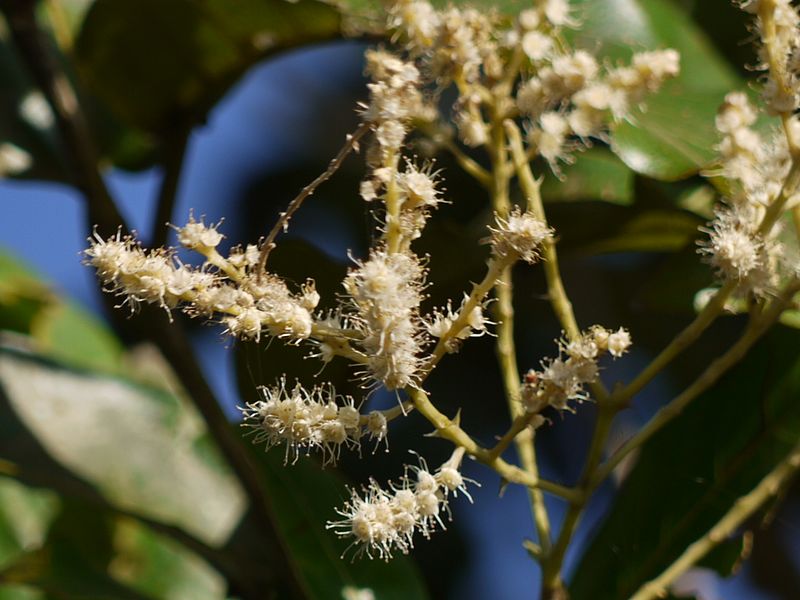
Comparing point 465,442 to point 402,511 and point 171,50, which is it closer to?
point 402,511

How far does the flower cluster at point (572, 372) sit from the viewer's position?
0.61 meters

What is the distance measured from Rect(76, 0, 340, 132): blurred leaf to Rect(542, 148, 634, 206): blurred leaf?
0.31 metres

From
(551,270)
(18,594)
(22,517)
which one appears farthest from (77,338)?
(551,270)

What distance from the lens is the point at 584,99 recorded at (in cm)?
77

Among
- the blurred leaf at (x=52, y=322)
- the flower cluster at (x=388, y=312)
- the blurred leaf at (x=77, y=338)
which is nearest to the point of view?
the flower cluster at (x=388, y=312)

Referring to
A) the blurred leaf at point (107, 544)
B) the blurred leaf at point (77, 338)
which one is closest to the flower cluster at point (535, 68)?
the blurred leaf at point (107, 544)

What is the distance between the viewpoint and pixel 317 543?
3.06ft

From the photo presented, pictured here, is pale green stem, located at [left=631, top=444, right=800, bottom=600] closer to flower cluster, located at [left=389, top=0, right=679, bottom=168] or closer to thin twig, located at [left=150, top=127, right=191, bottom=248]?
flower cluster, located at [left=389, top=0, right=679, bottom=168]

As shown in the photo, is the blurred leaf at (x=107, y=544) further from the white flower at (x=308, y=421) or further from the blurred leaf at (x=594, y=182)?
the white flower at (x=308, y=421)

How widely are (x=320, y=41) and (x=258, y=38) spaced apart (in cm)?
8

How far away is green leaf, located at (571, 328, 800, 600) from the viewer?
969 millimetres

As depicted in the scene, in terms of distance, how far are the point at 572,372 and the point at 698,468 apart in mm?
459

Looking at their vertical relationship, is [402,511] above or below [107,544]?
above

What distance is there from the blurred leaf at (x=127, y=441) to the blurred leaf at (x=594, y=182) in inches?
21.6
